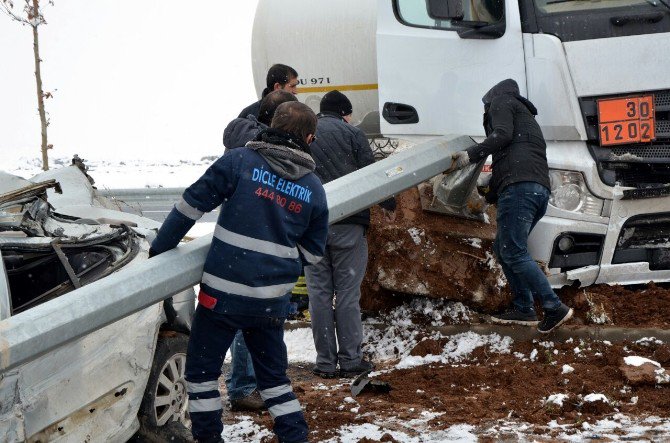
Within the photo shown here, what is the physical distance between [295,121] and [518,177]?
7.60 ft

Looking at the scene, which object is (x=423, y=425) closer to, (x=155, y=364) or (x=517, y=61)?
(x=155, y=364)

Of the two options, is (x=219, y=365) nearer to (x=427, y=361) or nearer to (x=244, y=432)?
(x=244, y=432)

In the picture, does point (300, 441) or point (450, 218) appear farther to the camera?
point (450, 218)

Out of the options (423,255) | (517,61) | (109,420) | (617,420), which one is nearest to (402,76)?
(517,61)

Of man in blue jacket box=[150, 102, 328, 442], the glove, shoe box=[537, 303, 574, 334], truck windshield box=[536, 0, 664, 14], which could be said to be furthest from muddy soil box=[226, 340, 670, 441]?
truck windshield box=[536, 0, 664, 14]

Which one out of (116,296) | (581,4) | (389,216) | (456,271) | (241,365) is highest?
(581,4)

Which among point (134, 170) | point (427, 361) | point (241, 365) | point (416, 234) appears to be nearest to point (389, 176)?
point (416, 234)

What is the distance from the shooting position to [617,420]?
5020 mm

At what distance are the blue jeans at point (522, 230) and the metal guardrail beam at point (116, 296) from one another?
106cm

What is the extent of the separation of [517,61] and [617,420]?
9.41 feet

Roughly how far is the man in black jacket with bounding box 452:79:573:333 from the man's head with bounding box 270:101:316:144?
212cm

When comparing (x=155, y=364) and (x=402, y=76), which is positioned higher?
→ (x=402, y=76)

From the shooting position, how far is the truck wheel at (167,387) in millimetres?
4707

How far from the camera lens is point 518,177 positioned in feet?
20.8
